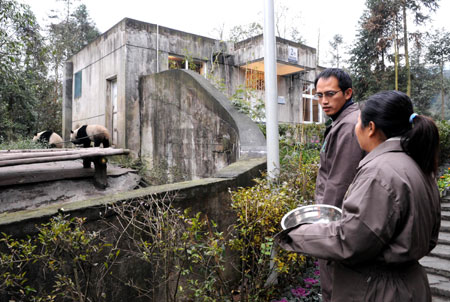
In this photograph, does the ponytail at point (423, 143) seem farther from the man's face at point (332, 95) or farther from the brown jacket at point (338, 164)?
the man's face at point (332, 95)

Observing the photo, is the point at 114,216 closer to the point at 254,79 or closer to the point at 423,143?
the point at 423,143

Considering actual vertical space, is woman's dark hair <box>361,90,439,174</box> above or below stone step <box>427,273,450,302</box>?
above

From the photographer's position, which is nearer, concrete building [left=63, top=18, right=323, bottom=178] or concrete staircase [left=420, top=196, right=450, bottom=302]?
concrete staircase [left=420, top=196, right=450, bottom=302]

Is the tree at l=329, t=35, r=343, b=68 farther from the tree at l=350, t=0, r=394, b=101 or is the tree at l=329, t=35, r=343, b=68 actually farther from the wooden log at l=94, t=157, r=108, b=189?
the wooden log at l=94, t=157, r=108, b=189

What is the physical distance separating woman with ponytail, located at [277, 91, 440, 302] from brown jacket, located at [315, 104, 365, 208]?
550mm

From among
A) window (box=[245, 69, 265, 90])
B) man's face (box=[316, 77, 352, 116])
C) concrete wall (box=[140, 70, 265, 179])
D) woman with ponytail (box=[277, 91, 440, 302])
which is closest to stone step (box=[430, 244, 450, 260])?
concrete wall (box=[140, 70, 265, 179])

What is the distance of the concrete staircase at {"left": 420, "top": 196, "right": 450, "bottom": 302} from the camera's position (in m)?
3.74

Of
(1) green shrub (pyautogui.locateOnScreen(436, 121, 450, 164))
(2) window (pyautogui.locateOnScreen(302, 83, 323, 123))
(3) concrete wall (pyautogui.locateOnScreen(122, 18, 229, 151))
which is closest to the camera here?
(1) green shrub (pyautogui.locateOnScreen(436, 121, 450, 164))

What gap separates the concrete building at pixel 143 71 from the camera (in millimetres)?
9359

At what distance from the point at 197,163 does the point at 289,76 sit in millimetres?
10778

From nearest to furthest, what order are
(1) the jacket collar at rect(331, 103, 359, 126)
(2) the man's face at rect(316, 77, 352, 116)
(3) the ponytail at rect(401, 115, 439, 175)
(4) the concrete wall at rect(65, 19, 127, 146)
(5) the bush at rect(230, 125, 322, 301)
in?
(3) the ponytail at rect(401, 115, 439, 175), (1) the jacket collar at rect(331, 103, 359, 126), (2) the man's face at rect(316, 77, 352, 116), (5) the bush at rect(230, 125, 322, 301), (4) the concrete wall at rect(65, 19, 127, 146)

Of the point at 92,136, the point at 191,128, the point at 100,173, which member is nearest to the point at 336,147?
the point at 100,173

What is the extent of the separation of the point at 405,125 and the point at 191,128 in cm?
620

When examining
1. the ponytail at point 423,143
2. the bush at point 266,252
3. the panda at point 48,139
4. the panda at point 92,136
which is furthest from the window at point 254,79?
the ponytail at point 423,143
